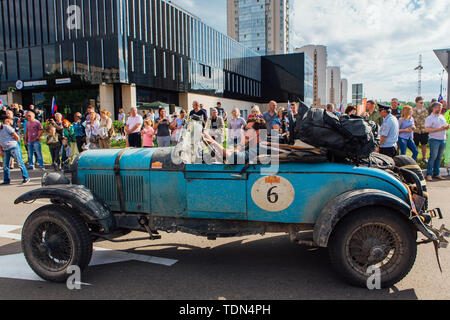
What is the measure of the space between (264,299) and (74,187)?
229 cm

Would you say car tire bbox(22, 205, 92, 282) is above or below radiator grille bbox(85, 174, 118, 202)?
below

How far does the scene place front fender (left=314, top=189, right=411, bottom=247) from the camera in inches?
117

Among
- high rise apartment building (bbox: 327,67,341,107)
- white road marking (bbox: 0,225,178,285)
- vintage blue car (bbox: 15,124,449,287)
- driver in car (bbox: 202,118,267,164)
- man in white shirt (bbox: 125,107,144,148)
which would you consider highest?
high rise apartment building (bbox: 327,67,341,107)

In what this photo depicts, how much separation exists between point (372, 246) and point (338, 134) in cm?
111

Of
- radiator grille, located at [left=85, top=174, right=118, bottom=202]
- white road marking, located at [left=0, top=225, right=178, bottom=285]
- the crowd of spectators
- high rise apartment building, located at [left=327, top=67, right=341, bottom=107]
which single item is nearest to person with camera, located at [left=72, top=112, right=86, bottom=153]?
the crowd of spectators

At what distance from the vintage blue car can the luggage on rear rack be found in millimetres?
171

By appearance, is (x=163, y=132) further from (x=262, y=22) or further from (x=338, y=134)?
(x=262, y=22)

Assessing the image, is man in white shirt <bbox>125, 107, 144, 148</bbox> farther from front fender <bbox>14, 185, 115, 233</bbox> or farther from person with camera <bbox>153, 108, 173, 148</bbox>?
front fender <bbox>14, 185, 115, 233</bbox>

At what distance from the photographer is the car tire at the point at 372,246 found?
10.0ft

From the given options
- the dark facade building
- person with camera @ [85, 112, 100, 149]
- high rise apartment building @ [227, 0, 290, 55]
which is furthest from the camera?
high rise apartment building @ [227, 0, 290, 55]

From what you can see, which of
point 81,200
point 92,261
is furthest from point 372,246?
point 92,261

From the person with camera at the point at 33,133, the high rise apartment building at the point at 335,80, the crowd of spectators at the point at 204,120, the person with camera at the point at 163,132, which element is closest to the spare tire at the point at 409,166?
the crowd of spectators at the point at 204,120

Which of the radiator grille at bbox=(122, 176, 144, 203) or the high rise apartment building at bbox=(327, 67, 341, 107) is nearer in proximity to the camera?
the radiator grille at bbox=(122, 176, 144, 203)

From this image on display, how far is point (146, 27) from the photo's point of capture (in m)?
32.5
